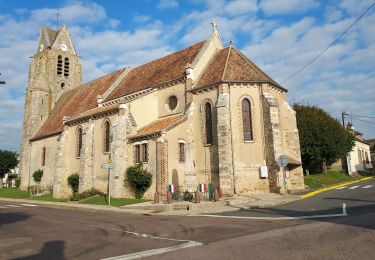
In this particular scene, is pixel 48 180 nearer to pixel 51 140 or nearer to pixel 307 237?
pixel 51 140

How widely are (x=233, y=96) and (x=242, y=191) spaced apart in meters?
6.69

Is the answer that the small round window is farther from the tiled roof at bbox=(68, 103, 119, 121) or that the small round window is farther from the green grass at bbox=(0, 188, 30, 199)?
the green grass at bbox=(0, 188, 30, 199)

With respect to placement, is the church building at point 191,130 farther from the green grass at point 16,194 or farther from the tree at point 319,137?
the tree at point 319,137

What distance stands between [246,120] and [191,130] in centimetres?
405

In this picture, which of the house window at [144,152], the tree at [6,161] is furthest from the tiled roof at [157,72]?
the tree at [6,161]

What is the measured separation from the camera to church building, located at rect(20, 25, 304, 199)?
73.2 ft

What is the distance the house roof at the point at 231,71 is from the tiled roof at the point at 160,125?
296 centimetres

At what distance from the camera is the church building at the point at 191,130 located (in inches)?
878

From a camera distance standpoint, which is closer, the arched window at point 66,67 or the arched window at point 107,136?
the arched window at point 107,136

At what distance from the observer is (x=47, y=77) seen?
42688 mm

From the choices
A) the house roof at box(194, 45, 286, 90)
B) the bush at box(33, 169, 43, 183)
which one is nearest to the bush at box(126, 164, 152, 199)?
the house roof at box(194, 45, 286, 90)

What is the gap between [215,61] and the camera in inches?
1045

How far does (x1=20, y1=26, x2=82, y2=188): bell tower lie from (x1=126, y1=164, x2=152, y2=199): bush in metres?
19.9

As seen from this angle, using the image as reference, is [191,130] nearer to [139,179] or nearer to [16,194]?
[139,179]
